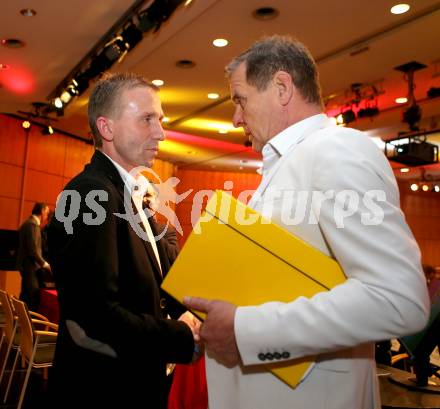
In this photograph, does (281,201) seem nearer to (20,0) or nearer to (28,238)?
(20,0)

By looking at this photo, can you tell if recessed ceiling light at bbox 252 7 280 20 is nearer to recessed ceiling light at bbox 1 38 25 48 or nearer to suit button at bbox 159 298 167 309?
recessed ceiling light at bbox 1 38 25 48

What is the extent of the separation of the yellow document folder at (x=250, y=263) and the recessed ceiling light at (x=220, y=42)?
4734 millimetres

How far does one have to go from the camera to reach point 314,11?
462cm

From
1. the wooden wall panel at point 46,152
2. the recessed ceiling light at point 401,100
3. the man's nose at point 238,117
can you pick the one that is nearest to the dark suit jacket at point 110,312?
the man's nose at point 238,117

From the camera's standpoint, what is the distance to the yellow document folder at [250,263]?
95cm

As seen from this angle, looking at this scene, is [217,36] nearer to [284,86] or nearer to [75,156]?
[284,86]

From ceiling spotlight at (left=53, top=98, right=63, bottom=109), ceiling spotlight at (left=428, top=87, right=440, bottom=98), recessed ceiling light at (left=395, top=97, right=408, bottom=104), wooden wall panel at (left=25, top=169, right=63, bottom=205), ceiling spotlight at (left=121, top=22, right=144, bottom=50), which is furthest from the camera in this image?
wooden wall panel at (left=25, top=169, right=63, bottom=205)

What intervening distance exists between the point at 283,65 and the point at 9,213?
29.0ft

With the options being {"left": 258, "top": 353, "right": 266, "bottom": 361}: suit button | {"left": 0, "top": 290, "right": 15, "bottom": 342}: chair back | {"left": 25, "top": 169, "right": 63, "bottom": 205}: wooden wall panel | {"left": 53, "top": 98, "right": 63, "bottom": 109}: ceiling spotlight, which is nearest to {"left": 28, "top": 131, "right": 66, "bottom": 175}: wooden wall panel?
{"left": 25, "top": 169, "right": 63, "bottom": 205}: wooden wall panel

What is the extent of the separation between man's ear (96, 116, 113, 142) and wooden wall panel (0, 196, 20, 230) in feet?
26.5

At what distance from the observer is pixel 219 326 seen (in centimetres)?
95

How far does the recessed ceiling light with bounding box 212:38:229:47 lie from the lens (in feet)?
17.5

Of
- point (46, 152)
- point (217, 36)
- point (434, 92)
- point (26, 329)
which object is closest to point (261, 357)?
point (26, 329)

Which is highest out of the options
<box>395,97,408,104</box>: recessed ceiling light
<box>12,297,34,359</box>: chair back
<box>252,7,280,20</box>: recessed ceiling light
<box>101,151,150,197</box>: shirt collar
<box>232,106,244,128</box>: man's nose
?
<box>395,97,408,104</box>: recessed ceiling light
